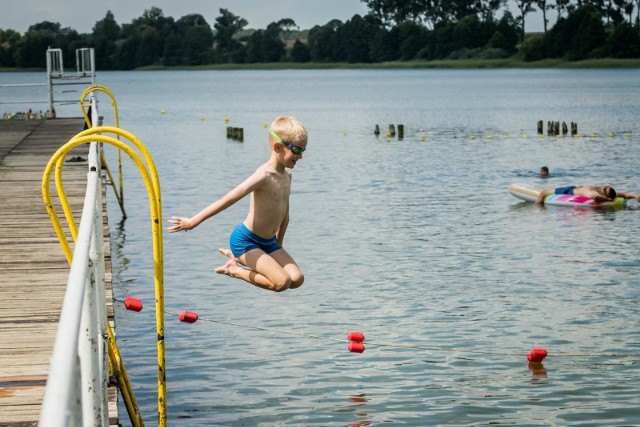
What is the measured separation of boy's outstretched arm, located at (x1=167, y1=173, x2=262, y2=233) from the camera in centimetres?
896

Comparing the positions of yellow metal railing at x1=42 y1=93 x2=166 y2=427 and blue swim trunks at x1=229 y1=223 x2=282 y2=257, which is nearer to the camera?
yellow metal railing at x1=42 y1=93 x2=166 y2=427

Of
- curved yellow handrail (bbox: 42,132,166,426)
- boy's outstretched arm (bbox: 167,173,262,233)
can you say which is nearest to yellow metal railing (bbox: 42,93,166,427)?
curved yellow handrail (bbox: 42,132,166,426)

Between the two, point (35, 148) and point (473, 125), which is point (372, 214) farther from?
point (473, 125)

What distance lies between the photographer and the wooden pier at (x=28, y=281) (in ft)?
27.2

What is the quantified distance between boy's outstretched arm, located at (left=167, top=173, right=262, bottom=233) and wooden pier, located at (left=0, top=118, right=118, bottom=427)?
1342 millimetres

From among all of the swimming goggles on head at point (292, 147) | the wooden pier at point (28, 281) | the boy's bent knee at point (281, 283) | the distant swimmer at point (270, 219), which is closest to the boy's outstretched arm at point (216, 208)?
the distant swimmer at point (270, 219)

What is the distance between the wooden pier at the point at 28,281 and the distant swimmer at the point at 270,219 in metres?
1.60

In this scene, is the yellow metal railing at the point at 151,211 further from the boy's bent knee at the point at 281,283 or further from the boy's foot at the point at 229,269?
the boy's bent knee at the point at 281,283

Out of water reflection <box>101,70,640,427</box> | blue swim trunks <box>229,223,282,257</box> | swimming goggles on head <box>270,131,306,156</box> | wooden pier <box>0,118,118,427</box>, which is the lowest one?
water reflection <box>101,70,640,427</box>

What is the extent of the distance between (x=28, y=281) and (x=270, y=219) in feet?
11.6

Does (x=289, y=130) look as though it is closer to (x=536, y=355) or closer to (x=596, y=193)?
(x=536, y=355)

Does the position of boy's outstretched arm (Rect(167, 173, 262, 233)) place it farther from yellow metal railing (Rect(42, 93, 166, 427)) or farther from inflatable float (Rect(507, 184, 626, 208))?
inflatable float (Rect(507, 184, 626, 208))

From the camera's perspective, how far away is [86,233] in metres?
5.51

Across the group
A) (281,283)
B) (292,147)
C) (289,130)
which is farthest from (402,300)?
(289,130)
